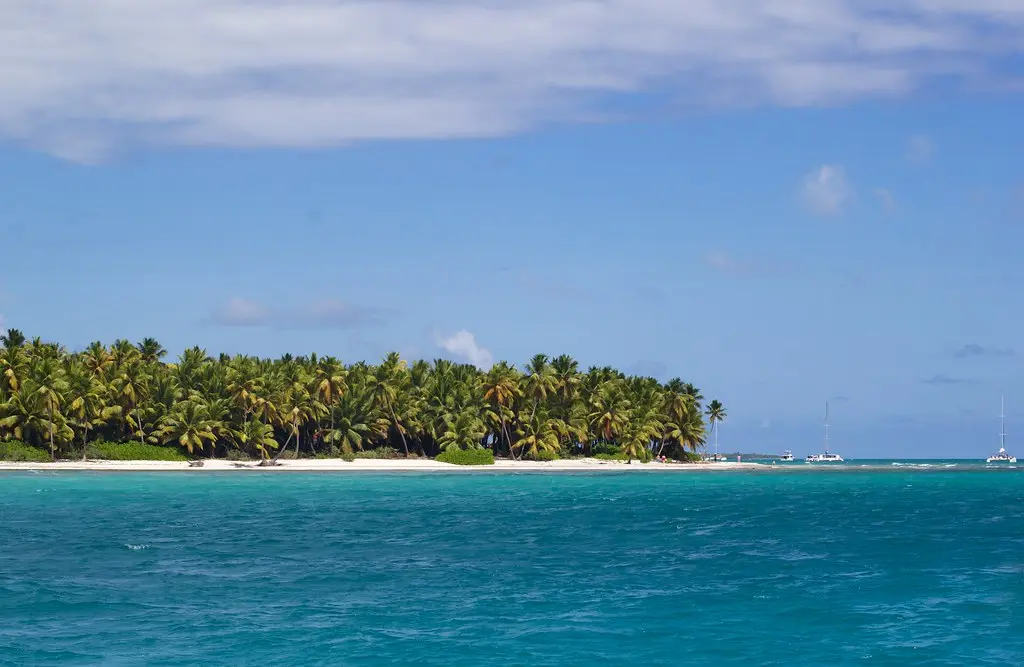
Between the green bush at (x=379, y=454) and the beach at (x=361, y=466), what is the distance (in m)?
1.89

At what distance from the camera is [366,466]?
135 meters

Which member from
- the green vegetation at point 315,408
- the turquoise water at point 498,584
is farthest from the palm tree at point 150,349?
the turquoise water at point 498,584

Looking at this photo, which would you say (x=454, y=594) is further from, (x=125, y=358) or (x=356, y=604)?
(x=125, y=358)

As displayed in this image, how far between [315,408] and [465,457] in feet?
63.9

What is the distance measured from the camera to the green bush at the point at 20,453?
120375mm

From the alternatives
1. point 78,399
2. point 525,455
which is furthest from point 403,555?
point 525,455

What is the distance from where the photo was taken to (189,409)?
414 ft

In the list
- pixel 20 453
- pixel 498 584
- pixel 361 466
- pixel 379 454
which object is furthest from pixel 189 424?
pixel 498 584

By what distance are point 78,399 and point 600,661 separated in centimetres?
10159

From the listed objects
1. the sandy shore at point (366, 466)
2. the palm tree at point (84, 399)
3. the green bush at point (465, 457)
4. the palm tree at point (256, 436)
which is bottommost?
the sandy shore at point (366, 466)

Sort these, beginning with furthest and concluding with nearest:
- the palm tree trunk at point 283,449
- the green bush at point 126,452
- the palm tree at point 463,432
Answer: the palm tree at point 463,432
the palm tree trunk at point 283,449
the green bush at point 126,452

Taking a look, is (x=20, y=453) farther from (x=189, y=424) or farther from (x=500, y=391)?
(x=500, y=391)

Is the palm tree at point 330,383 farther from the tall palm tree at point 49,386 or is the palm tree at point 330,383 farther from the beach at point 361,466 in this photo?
the tall palm tree at point 49,386

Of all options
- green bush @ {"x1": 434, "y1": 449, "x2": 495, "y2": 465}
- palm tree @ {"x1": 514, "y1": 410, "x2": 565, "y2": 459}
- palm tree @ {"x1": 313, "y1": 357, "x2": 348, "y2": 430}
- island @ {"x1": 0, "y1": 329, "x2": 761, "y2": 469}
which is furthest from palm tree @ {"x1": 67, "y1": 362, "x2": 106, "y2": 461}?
palm tree @ {"x1": 514, "y1": 410, "x2": 565, "y2": 459}
